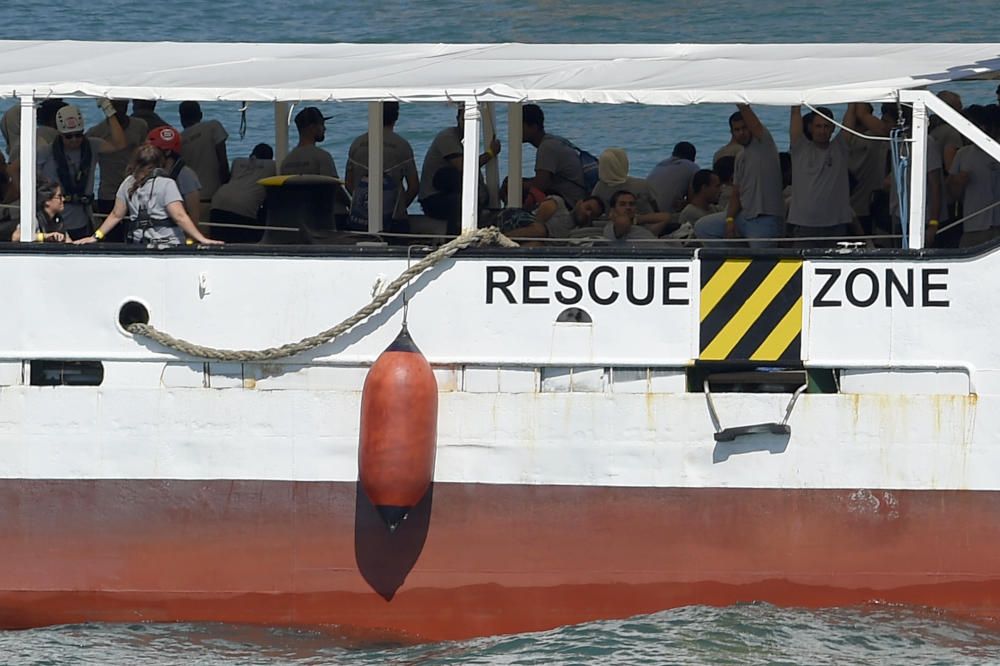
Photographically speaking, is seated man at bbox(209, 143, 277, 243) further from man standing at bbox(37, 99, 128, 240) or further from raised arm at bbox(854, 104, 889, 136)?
raised arm at bbox(854, 104, 889, 136)

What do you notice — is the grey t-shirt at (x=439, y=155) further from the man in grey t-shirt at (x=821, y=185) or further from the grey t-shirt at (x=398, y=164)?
the man in grey t-shirt at (x=821, y=185)

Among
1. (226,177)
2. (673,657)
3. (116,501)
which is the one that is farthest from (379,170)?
(673,657)

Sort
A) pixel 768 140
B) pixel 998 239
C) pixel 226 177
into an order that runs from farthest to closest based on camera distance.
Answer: pixel 226 177 < pixel 768 140 < pixel 998 239

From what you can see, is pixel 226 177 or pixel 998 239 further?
pixel 226 177

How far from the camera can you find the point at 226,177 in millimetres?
11828

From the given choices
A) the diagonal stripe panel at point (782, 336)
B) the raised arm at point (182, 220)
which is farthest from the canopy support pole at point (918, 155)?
the raised arm at point (182, 220)

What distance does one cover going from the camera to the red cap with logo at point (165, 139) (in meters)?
9.56

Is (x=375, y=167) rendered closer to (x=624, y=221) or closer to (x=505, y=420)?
(x=624, y=221)

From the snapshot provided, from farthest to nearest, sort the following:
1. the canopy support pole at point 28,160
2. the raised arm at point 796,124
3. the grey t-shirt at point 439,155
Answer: the grey t-shirt at point 439,155 → the raised arm at point 796,124 → the canopy support pole at point 28,160

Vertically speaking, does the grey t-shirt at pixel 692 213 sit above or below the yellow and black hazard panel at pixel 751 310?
above

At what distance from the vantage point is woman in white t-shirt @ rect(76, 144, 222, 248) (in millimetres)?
9289

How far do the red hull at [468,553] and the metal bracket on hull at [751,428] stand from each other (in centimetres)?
36

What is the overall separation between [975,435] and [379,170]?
4.26 m

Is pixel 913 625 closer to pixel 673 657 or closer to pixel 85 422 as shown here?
pixel 673 657
